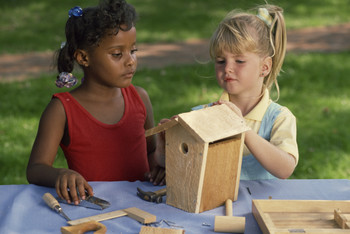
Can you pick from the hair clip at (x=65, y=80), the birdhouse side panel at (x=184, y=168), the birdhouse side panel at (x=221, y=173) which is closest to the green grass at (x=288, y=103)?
the hair clip at (x=65, y=80)

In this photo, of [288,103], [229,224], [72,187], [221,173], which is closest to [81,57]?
[72,187]

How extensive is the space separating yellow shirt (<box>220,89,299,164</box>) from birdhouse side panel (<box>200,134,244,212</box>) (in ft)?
1.02

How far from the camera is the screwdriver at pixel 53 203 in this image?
79.5 inches

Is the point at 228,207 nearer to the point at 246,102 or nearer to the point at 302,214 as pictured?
the point at 302,214

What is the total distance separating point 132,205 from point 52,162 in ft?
1.94

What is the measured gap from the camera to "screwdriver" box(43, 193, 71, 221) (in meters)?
2.02

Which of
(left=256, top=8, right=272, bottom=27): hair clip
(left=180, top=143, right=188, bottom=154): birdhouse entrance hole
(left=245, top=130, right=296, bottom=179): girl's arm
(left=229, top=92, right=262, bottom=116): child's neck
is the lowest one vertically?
(left=245, top=130, right=296, bottom=179): girl's arm

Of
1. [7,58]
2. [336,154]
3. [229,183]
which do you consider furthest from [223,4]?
[229,183]

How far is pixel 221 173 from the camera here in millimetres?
2102

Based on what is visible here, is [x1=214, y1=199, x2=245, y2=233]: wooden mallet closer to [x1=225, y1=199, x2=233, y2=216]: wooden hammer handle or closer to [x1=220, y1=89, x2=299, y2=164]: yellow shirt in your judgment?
[x1=225, y1=199, x2=233, y2=216]: wooden hammer handle

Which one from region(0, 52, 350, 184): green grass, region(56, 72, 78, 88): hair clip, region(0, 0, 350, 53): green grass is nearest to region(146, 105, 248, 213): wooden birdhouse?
region(56, 72, 78, 88): hair clip

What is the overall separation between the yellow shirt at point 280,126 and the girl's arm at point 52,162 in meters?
0.84

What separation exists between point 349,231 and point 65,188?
3.54 ft

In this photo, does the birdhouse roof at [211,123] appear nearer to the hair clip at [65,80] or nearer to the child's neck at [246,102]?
the child's neck at [246,102]
